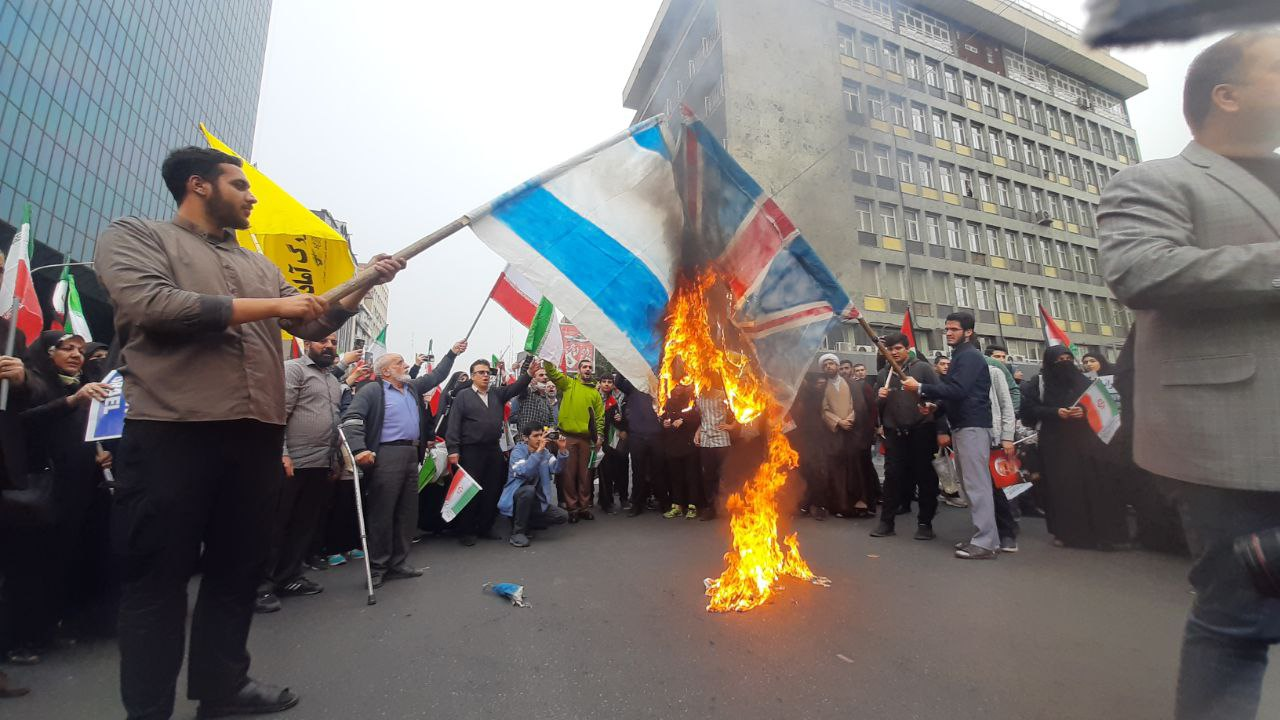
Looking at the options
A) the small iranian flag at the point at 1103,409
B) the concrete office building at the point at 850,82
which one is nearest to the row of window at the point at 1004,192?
the concrete office building at the point at 850,82

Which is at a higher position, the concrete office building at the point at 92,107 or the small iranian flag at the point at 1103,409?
the concrete office building at the point at 92,107

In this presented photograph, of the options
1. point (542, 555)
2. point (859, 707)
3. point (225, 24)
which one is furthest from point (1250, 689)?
point (225, 24)

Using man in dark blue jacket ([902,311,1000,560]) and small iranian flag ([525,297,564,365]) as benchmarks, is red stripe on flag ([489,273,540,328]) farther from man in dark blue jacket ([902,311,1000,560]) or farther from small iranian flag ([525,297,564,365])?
man in dark blue jacket ([902,311,1000,560])

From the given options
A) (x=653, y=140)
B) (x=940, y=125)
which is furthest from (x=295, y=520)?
(x=940, y=125)

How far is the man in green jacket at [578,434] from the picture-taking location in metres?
7.38

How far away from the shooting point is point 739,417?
3.27m

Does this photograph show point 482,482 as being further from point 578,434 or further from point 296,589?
point 296,589

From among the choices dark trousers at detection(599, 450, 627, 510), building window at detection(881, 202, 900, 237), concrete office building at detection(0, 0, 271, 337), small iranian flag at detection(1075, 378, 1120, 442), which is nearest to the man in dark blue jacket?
small iranian flag at detection(1075, 378, 1120, 442)

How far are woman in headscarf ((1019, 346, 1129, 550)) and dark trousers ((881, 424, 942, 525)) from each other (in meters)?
1.01

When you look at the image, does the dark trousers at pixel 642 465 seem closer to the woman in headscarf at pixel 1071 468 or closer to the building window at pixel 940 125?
the woman in headscarf at pixel 1071 468

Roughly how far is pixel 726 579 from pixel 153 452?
10.4ft

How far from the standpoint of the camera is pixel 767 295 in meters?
2.93

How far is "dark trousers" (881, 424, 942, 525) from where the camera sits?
19.0 feet

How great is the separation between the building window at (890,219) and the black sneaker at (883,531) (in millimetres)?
17398
